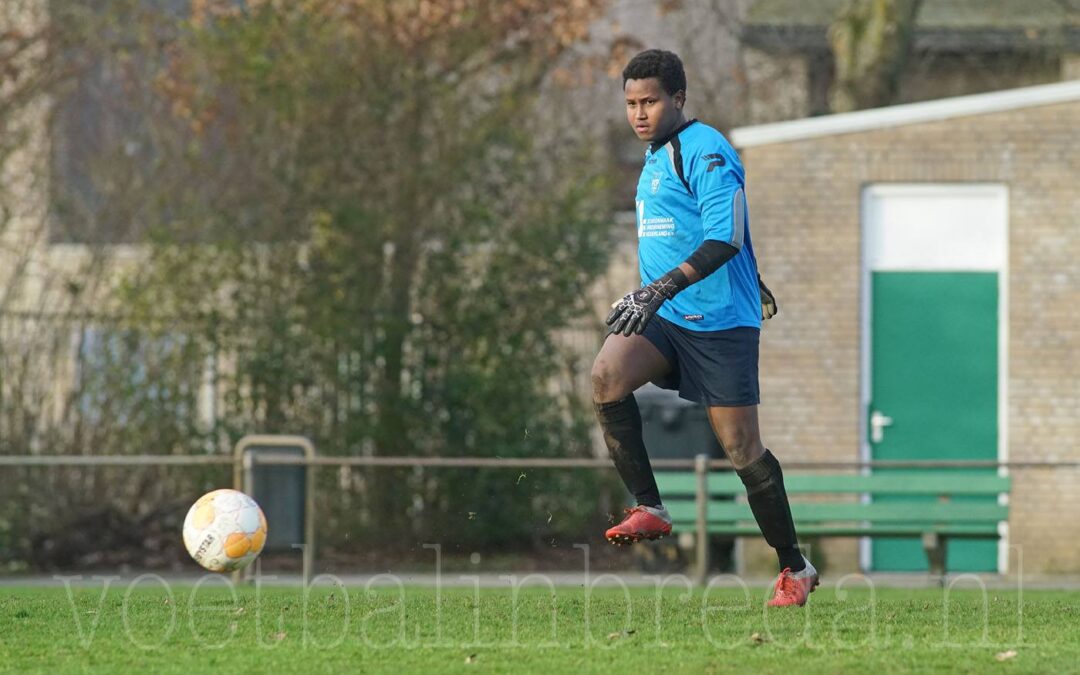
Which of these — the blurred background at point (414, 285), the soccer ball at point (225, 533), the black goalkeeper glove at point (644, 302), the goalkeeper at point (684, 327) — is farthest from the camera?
the blurred background at point (414, 285)

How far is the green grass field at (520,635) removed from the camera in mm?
6711

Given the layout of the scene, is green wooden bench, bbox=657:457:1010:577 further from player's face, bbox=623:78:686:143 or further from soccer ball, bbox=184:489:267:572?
player's face, bbox=623:78:686:143

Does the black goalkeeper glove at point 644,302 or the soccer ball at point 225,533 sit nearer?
the black goalkeeper glove at point 644,302

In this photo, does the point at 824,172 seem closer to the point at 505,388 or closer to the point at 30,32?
the point at 505,388

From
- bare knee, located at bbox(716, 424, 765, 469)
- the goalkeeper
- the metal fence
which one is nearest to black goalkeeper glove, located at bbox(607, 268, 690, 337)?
the goalkeeper

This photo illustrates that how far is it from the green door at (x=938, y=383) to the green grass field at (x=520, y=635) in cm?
751

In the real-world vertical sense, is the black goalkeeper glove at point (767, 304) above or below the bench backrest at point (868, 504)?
above

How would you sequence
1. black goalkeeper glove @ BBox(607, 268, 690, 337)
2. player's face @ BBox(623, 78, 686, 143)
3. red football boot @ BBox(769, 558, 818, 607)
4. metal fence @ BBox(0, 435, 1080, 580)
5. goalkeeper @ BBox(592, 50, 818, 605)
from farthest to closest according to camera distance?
metal fence @ BBox(0, 435, 1080, 580)
red football boot @ BBox(769, 558, 818, 607)
player's face @ BBox(623, 78, 686, 143)
goalkeeper @ BBox(592, 50, 818, 605)
black goalkeeper glove @ BBox(607, 268, 690, 337)

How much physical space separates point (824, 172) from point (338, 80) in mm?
4695

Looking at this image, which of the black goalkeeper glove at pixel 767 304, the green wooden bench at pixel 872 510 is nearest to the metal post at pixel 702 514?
the green wooden bench at pixel 872 510

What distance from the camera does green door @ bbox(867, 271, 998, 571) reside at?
1672 cm

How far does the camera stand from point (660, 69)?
26.3ft

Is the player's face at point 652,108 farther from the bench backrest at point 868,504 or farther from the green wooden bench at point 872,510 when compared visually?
the bench backrest at point 868,504

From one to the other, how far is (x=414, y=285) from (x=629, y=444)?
32.6 feet
